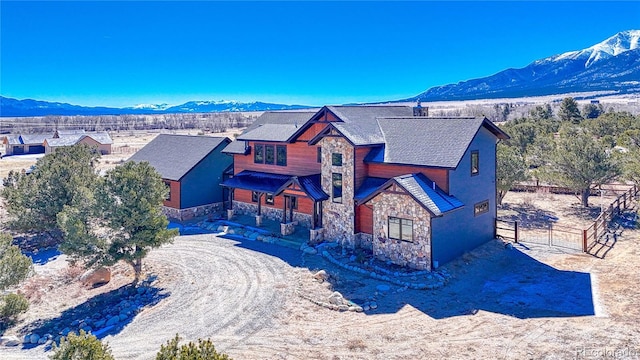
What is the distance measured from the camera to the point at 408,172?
70.8 ft

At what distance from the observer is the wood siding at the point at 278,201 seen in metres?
26.0

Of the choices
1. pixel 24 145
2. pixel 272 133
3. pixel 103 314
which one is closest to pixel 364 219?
pixel 272 133

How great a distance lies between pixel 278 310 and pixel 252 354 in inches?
120

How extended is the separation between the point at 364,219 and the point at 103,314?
1188cm

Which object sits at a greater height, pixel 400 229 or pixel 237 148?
pixel 237 148

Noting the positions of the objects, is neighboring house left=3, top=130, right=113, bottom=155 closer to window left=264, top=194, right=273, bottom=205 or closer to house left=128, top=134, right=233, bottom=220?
house left=128, top=134, right=233, bottom=220

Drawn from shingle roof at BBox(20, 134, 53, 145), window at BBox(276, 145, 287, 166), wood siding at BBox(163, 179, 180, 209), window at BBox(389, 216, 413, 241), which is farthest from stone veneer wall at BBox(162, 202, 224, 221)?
shingle roof at BBox(20, 134, 53, 145)

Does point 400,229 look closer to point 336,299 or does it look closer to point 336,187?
point 336,187

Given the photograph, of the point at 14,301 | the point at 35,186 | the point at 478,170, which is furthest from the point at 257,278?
the point at 35,186

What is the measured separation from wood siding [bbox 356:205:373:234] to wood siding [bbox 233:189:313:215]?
338 cm

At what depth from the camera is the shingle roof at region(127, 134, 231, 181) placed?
97.2 ft

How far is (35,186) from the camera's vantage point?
944 inches

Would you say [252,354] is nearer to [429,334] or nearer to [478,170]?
[429,334]

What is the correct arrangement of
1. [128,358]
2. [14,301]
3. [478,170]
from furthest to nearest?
[478,170]
[14,301]
[128,358]
